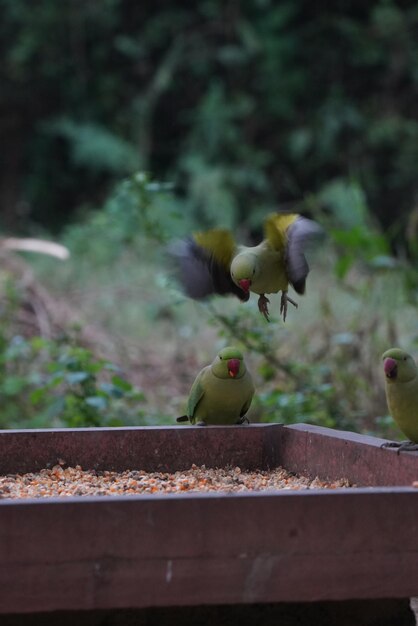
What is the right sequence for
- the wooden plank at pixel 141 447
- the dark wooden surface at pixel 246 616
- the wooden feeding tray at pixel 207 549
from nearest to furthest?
the wooden feeding tray at pixel 207 549
the dark wooden surface at pixel 246 616
the wooden plank at pixel 141 447

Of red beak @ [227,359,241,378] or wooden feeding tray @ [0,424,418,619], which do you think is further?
red beak @ [227,359,241,378]

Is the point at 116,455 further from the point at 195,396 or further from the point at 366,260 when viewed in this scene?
the point at 366,260

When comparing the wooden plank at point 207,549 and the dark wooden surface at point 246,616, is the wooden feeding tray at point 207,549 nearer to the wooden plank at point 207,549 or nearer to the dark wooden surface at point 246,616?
the wooden plank at point 207,549

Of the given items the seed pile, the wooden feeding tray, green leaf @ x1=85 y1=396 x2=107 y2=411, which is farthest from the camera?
green leaf @ x1=85 y1=396 x2=107 y2=411

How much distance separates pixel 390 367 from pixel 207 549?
92cm

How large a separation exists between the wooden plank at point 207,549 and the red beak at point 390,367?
667mm

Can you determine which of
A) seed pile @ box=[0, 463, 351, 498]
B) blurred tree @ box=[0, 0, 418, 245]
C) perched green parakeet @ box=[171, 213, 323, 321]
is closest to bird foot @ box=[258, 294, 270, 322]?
perched green parakeet @ box=[171, 213, 323, 321]

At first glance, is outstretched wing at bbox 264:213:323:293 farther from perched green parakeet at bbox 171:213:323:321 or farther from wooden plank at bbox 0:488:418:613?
wooden plank at bbox 0:488:418:613

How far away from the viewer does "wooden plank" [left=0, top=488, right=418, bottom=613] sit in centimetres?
180

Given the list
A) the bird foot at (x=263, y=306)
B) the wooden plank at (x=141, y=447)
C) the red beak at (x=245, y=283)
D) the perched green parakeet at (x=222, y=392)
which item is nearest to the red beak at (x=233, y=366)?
the perched green parakeet at (x=222, y=392)

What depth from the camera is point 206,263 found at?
8.84 ft

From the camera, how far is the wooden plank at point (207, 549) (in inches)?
70.9

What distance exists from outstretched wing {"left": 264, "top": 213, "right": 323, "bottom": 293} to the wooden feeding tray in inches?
25.2

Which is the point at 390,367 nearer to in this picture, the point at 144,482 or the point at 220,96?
the point at 144,482
